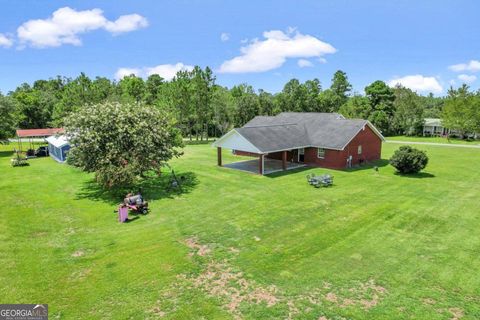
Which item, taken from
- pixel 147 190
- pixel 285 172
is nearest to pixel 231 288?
pixel 147 190

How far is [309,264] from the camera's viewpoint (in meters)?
12.7

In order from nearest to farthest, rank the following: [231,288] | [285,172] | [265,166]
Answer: [231,288] < [285,172] < [265,166]

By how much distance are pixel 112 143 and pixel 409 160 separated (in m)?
23.6

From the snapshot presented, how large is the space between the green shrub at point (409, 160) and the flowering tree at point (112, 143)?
19960 millimetres

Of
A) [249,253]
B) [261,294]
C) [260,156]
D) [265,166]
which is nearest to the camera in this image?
[261,294]

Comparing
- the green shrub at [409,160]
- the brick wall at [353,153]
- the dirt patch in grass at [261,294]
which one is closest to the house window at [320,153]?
the brick wall at [353,153]

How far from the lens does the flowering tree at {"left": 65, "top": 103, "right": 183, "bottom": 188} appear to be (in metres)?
20.7

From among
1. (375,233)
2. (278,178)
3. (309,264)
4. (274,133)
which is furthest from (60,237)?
(274,133)

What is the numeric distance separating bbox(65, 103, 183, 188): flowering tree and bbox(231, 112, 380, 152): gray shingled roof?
10455mm

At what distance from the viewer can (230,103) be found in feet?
211

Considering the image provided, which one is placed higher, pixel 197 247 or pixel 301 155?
pixel 301 155

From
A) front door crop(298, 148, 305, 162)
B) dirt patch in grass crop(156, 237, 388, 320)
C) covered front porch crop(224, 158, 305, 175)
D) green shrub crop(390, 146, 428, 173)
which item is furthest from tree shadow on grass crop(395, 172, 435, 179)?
dirt patch in grass crop(156, 237, 388, 320)

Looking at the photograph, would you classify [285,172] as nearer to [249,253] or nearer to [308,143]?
[308,143]

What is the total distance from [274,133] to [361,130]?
903 centimetres
